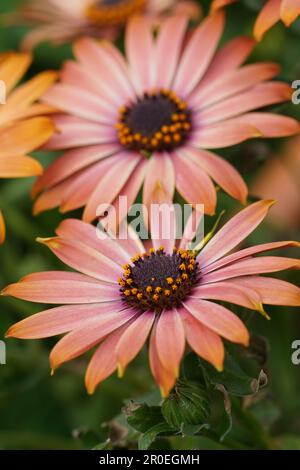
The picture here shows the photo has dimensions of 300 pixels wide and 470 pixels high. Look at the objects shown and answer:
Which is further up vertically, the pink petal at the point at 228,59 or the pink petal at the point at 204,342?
the pink petal at the point at 228,59

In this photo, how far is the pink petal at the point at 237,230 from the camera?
1.15 metres

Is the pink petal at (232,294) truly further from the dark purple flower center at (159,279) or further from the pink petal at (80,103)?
the pink petal at (80,103)

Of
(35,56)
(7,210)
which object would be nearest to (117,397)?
(7,210)

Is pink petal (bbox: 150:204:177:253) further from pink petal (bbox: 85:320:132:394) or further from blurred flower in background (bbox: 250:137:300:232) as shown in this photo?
blurred flower in background (bbox: 250:137:300:232)

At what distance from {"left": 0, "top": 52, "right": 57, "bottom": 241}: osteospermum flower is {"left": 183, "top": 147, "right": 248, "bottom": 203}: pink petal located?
246 millimetres

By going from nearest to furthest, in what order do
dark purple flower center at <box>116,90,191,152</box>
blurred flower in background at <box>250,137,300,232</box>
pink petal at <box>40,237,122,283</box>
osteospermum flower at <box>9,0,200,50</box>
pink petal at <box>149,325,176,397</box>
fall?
1. pink petal at <box>149,325,176,397</box>
2. pink petal at <box>40,237,122,283</box>
3. dark purple flower center at <box>116,90,191,152</box>
4. osteospermum flower at <box>9,0,200,50</box>
5. blurred flower in background at <box>250,137,300,232</box>

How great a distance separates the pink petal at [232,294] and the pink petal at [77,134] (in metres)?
0.47

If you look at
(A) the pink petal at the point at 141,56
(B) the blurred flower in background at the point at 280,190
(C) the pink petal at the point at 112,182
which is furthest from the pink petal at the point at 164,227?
(B) the blurred flower in background at the point at 280,190

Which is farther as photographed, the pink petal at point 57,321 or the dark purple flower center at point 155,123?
the dark purple flower center at point 155,123

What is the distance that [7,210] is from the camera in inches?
70.8

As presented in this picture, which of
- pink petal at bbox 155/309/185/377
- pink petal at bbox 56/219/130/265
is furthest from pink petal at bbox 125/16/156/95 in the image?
pink petal at bbox 155/309/185/377

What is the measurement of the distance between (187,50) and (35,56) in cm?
85

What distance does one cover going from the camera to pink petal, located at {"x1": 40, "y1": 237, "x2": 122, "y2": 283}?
3.94ft

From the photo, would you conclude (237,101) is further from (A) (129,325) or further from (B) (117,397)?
(B) (117,397)
